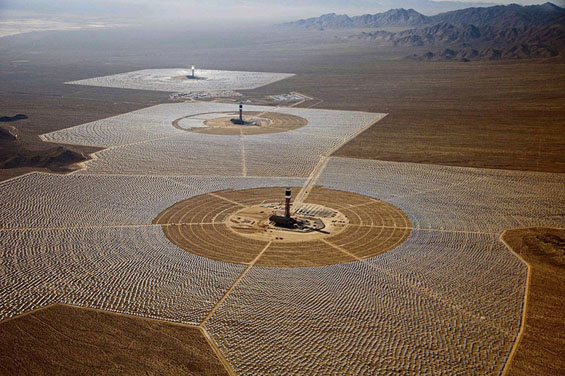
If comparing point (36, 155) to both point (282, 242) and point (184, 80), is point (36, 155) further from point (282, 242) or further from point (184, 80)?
point (184, 80)

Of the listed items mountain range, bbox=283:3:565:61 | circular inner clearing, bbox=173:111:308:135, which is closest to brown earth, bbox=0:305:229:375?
circular inner clearing, bbox=173:111:308:135

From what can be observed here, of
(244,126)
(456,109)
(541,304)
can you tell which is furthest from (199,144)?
(456,109)

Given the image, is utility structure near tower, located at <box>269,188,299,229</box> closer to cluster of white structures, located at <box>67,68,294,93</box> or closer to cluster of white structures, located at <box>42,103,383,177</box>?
cluster of white structures, located at <box>42,103,383,177</box>

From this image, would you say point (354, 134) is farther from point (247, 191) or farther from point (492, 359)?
point (492, 359)

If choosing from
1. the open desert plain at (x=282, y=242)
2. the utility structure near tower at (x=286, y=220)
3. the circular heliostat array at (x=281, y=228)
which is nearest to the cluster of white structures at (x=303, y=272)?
the open desert plain at (x=282, y=242)

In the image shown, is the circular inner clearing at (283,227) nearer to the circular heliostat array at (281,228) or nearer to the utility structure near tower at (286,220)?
the circular heliostat array at (281,228)
